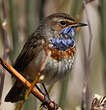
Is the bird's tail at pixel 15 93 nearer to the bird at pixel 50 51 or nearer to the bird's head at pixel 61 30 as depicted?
the bird at pixel 50 51

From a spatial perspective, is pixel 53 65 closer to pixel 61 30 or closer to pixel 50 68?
pixel 50 68

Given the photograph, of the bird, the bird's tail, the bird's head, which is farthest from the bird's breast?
the bird's tail

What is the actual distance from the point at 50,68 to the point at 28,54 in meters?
0.35

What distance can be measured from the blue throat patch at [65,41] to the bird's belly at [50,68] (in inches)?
5.9

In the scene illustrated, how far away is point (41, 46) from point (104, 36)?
0.71m

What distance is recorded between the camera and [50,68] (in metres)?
3.87

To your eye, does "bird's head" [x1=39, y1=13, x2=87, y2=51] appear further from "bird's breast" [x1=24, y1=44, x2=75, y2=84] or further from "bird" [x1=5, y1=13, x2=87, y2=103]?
"bird's breast" [x1=24, y1=44, x2=75, y2=84]

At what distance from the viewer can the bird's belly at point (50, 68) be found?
3879 millimetres

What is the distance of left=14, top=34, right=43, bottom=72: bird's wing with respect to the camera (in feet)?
13.3

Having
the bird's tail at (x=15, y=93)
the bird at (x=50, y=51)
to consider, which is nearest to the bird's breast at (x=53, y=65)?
the bird at (x=50, y=51)

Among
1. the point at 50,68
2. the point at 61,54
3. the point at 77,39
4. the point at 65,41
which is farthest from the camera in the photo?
the point at 77,39

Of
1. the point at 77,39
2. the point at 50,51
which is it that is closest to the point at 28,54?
the point at 50,51

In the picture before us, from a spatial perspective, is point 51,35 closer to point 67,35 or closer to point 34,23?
point 67,35

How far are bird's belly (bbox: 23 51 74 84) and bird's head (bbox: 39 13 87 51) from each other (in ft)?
0.60
